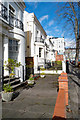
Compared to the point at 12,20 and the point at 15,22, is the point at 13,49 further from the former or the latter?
the point at 12,20

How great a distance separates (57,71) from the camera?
514 inches

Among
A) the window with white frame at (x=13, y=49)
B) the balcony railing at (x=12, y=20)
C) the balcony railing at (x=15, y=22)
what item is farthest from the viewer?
the balcony railing at (x=15, y=22)

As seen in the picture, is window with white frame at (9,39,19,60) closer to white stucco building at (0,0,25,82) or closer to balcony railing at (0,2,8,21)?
white stucco building at (0,0,25,82)

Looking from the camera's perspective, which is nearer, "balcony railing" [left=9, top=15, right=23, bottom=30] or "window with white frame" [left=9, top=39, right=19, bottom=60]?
"window with white frame" [left=9, top=39, right=19, bottom=60]

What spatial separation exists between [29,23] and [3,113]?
14.3 metres

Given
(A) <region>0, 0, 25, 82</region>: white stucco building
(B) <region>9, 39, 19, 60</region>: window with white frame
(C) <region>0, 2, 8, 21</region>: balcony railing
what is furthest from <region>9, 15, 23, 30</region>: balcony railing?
(B) <region>9, 39, 19, 60</region>: window with white frame

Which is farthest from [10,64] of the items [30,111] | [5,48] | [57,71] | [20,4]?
[57,71]

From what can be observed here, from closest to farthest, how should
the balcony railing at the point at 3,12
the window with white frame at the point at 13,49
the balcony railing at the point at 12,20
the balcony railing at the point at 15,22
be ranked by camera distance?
1. the balcony railing at the point at 3,12
2. the balcony railing at the point at 12,20
3. the window with white frame at the point at 13,49
4. the balcony railing at the point at 15,22

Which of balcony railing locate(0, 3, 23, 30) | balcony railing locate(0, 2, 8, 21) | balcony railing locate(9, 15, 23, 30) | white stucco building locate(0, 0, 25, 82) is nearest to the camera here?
balcony railing locate(0, 2, 8, 21)

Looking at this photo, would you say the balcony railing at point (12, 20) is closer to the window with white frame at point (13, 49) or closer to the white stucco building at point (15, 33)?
the white stucco building at point (15, 33)

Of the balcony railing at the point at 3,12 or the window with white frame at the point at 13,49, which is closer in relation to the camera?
the balcony railing at the point at 3,12

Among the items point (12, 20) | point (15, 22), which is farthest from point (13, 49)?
point (12, 20)

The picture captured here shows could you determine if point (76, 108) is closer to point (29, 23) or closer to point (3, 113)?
point (3, 113)

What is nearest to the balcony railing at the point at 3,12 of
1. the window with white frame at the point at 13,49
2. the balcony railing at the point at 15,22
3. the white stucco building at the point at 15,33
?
the white stucco building at the point at 15,33
